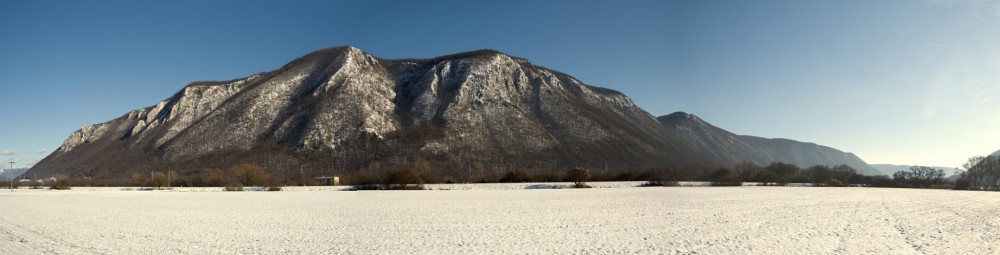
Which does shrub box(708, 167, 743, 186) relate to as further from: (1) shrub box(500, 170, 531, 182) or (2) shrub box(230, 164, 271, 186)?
(2) shrub box(230, 164, 271, 186)

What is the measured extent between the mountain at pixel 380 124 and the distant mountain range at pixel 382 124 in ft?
1.04

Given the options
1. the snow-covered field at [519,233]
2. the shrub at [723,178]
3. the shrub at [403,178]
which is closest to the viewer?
the snow-covered field at [519,233]

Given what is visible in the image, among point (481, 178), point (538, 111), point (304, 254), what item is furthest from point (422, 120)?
point (304, 254)

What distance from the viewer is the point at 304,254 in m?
12.2

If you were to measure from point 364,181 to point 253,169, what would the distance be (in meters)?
14.6

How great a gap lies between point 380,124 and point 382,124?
552mm

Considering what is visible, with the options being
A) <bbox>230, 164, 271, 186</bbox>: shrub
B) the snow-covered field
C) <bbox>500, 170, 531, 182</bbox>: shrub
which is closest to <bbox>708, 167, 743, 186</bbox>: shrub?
<bbox>500, 170, 531, 182</bbox>: shrub

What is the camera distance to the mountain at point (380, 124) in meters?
105

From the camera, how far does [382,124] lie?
118 meters

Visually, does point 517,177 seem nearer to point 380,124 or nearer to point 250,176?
point 250,176

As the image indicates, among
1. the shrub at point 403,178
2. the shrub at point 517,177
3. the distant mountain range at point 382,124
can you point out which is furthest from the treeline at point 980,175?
the shrub at point 403,178

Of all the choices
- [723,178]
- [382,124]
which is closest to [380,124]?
[382,124]

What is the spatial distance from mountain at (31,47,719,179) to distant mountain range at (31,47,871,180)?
1.04 feet

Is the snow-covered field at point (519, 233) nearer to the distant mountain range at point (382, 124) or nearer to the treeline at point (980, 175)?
the treeline at point (980, 175)
